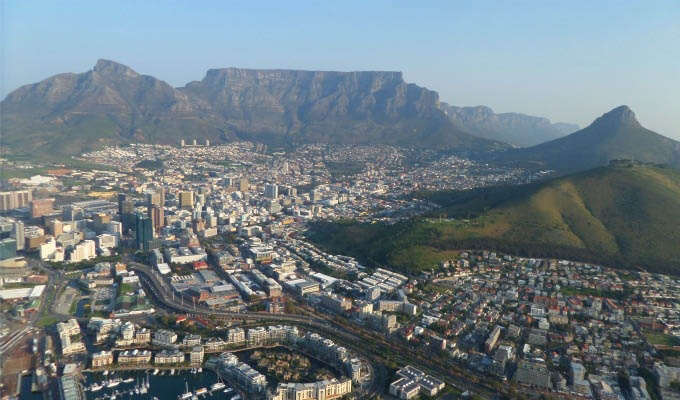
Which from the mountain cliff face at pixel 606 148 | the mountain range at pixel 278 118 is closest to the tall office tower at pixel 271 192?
the mountain range at pixel 278 118

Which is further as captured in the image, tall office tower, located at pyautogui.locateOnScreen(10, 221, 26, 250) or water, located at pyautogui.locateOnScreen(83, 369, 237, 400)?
tall office tower, located at pyautogui.locateOnScreen(10, 221, 26, 250)

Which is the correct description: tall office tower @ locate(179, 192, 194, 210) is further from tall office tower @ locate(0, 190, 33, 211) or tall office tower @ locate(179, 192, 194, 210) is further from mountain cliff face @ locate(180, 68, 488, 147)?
mountain cliff face @ locate(180, 68, 488, 147)

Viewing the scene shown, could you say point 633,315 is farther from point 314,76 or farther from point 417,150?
point 314,76

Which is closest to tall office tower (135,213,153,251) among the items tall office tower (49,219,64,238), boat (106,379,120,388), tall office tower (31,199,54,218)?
tall office tower (49,219,64,238)

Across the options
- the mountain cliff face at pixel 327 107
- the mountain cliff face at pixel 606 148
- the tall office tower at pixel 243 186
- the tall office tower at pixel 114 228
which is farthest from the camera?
the mountain cliff face at pixel 327 107

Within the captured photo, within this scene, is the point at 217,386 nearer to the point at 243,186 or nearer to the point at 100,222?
the point at 100,222

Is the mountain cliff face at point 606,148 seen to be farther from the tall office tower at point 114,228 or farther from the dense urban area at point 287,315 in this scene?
the tall office tower at point 114,228
